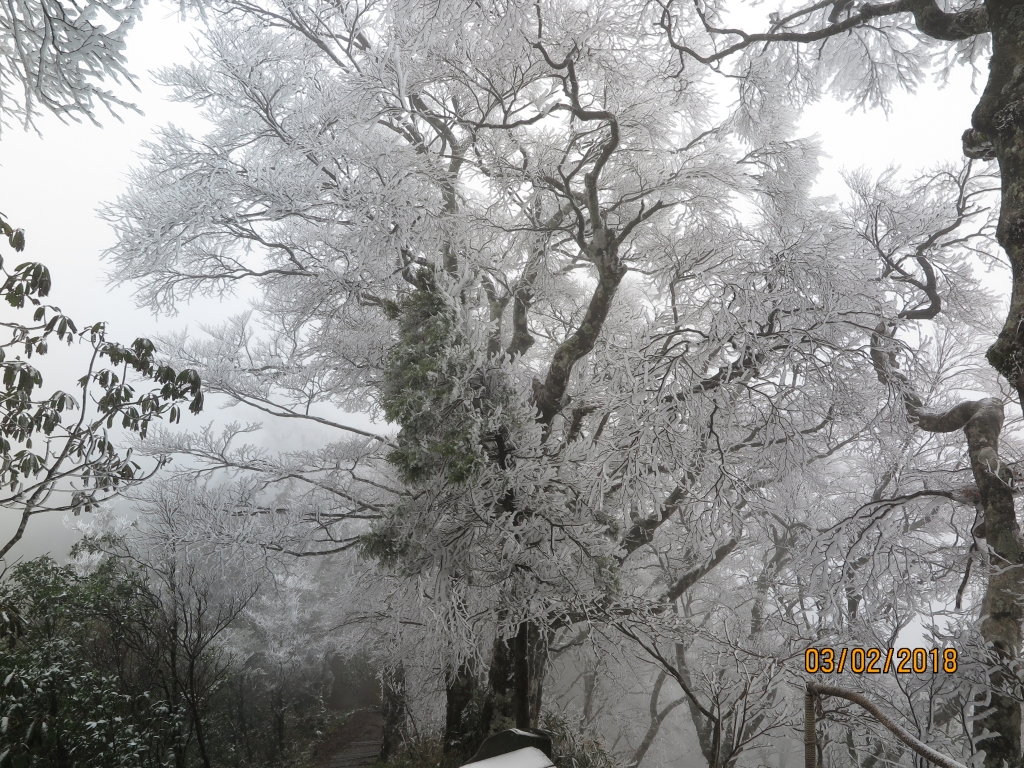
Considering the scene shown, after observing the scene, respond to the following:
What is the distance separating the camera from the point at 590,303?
5562 millimetres

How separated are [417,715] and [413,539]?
23.0ft

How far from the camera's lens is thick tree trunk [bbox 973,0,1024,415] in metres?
2.32

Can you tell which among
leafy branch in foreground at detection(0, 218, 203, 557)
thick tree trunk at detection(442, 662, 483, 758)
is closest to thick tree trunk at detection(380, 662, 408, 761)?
thick tree trunk at detection(442, 662, 483, 758)

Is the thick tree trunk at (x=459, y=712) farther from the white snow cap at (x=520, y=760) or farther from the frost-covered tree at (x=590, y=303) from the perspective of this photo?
the white snow cap at (x=520, y=760)

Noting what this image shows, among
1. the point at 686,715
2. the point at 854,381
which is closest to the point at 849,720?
Result: the point at 854,381

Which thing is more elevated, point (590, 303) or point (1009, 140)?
point (590, 303)
